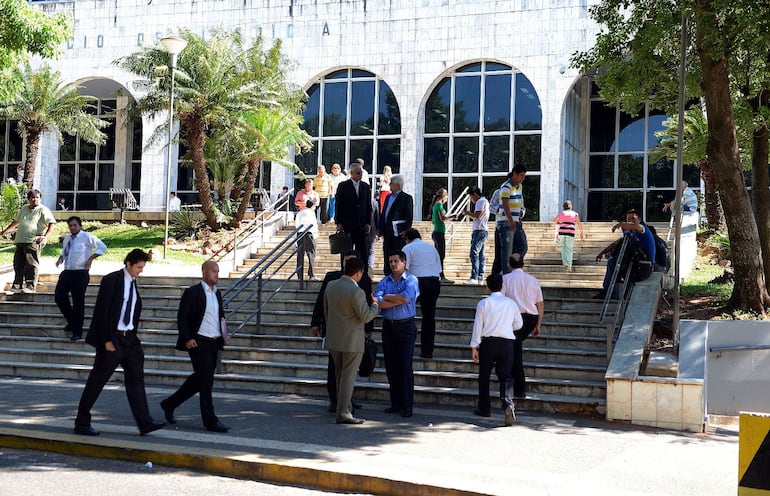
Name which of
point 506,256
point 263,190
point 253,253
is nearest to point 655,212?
point 263,190

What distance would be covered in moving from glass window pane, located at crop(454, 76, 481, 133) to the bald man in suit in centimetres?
2001

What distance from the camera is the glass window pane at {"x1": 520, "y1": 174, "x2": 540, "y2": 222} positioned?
27078 millimetres

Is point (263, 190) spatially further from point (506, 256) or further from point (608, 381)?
point (608, 381)

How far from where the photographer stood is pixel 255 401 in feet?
32.9

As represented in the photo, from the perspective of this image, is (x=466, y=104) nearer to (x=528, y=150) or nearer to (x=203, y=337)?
(x=528, y=150)

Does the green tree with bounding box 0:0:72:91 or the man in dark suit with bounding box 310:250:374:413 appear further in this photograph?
the green tree with bounding box 0:0:72:91

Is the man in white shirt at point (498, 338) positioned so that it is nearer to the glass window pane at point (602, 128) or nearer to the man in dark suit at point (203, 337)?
the man in dark suit at point (203, 337)

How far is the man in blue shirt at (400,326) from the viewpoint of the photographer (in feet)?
30.1

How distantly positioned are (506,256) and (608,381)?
3.70m

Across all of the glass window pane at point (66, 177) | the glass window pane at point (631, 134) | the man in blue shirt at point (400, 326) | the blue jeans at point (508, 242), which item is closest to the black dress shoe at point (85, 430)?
the man in blue shirt at point (400, 326)

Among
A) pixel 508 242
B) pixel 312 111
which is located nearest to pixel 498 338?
pixel 508 242

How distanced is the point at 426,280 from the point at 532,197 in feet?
55.9

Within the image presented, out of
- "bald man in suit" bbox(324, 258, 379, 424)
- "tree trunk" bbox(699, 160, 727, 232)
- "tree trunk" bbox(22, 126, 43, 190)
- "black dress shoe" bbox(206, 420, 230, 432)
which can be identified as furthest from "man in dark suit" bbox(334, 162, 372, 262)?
"tree trunk" bbox(22, 126, 43, 190)

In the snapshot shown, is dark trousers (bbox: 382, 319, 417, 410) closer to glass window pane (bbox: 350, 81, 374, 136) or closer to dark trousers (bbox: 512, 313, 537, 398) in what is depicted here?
dark trousers (bbox: 512, 313, 537, 398)
